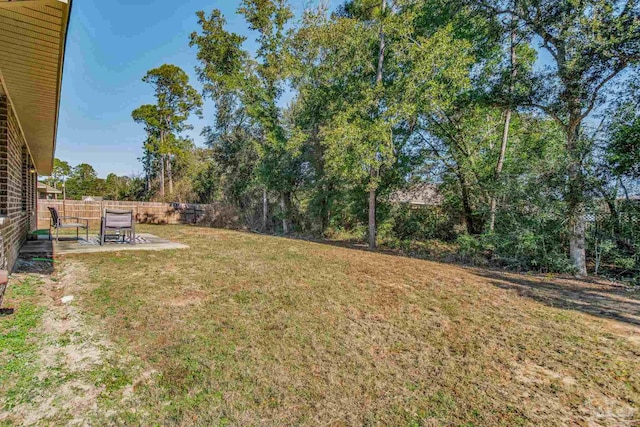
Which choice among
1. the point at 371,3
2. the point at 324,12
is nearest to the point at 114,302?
the point at 371,3

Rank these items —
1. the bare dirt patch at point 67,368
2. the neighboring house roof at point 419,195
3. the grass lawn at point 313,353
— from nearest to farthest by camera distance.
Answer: the bare dirt patch at point 67,368, the grass lawn at point 313,353, the neighboring house roof at point 419,195

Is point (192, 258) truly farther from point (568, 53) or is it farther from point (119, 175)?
point (119, 175)

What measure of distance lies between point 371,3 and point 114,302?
13100 millimetres

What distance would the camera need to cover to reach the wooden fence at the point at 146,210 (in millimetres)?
15594

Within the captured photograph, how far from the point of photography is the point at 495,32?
831 cm

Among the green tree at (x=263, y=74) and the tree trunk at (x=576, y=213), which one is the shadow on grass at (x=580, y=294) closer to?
the tree trunk at (x=576, y=213)

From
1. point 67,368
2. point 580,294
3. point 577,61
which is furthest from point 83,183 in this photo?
point 580,294

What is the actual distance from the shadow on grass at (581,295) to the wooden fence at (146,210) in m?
15.9

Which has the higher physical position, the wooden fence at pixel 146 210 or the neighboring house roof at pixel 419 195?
the neighboring house roof at pixel 419 195

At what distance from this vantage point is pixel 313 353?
8.38ft

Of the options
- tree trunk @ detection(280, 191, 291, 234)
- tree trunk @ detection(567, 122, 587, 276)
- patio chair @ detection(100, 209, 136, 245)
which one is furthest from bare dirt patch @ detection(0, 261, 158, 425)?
tree trunk @ detection(280, 191, 291, 234)

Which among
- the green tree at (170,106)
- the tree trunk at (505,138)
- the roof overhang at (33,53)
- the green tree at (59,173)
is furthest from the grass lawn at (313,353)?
the green tree at (59,173)

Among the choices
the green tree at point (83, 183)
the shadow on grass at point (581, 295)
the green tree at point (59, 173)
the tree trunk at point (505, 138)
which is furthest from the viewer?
the green tree at point (83, 183)

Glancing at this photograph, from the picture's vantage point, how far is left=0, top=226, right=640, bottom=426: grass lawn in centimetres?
185
